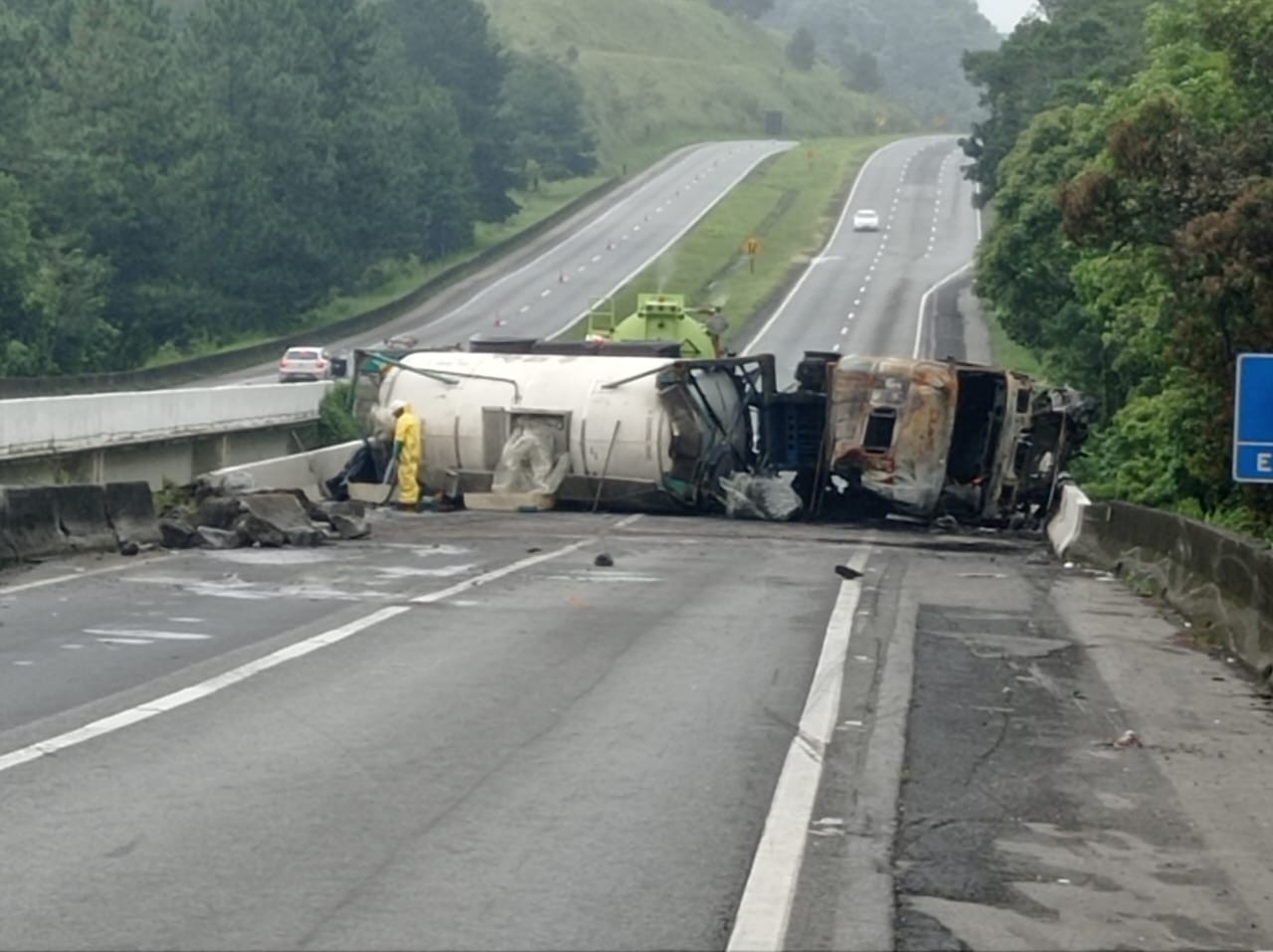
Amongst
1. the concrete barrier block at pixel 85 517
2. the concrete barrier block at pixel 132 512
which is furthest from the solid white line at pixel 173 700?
the concrete barrier block at pixel 132 512

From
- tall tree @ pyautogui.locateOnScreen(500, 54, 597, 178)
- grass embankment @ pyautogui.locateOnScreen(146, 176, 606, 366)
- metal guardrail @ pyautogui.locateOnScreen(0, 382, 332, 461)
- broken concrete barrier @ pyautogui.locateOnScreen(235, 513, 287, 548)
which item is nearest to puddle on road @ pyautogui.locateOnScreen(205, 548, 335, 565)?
broken concrete barrier @ pyautogui.locateOnScreen(235, 513, 287, 548)

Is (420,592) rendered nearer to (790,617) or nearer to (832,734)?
(790,617)

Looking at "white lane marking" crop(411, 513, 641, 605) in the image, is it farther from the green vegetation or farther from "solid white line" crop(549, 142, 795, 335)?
"solid white line" crop(549, 142, 795, 335)

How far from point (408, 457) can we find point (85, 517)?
1034 centimetres

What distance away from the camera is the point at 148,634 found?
16.7 metres

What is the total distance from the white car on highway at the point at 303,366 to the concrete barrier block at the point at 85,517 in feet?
150

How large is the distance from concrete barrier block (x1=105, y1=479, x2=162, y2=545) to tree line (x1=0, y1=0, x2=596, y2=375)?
4397cm

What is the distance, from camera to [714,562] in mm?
25734

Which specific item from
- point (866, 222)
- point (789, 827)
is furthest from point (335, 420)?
point (866, 222)

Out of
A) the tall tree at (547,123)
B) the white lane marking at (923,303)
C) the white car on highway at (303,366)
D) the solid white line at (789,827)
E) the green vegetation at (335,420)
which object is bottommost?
the solid white line at (789,827)

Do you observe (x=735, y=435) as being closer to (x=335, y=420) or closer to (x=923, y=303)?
(x=335, y=420)

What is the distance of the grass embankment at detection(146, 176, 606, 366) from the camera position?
8825 centimetres

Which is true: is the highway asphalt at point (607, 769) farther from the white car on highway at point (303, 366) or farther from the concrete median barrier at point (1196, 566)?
the white car on highway at point (303, 366)

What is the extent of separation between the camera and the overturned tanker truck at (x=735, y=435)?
33062mm
